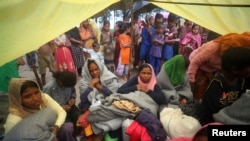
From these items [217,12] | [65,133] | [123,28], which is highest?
[217,12]

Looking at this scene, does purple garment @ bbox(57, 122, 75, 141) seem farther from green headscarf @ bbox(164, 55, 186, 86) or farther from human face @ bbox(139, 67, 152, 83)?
green headscarf @ bbox(164, 55, 186, 86)

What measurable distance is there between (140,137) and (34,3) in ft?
4.27

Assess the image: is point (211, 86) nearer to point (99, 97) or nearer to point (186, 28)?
point (99, 97)

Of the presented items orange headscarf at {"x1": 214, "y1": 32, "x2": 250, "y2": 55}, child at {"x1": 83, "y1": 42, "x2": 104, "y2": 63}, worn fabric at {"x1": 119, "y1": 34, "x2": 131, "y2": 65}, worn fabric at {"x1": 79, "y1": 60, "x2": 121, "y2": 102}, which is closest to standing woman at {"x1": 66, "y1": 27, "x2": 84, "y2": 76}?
child at {"x1": 83, "y1": 42, "x2": 104, "y2": 63}

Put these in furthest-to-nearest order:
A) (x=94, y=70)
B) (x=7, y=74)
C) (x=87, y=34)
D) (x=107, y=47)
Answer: (x=107, y=47) < (x=87, y=34) < (x=7, y=74) < (x=94, y=70)

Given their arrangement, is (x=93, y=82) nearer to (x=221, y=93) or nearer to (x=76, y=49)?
(x=221, y=93)

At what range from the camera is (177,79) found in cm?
331

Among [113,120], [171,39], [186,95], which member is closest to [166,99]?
[186,95]

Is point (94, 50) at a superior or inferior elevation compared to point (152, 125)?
superior

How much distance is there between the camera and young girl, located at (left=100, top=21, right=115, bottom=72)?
22.5 feet

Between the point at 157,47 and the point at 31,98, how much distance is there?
4.39 meters

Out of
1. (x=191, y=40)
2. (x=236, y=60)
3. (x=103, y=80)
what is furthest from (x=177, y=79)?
(x=191, y=40)

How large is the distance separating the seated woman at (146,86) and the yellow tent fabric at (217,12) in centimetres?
64

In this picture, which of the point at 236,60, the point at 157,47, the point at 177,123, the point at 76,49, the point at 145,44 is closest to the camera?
the point at 236,60
